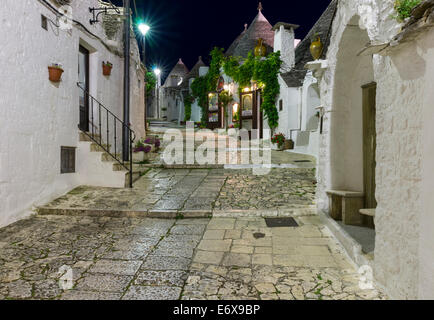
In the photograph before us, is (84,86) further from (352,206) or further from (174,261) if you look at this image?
(352,206)

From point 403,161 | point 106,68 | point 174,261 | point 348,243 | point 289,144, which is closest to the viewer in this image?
point 403,161

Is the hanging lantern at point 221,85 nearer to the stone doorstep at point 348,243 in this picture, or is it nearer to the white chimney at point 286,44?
the white chimney at point 286,44

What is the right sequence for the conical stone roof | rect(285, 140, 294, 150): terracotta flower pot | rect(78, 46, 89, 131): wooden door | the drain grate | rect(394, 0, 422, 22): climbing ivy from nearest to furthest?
rect(394, 0, 422, 22): climbing ivy
the drain grate
rect(78, 46, 89, 131): wooden door
rect(285, 140, 294, 150): terracotta flower pot
the conical stone roof

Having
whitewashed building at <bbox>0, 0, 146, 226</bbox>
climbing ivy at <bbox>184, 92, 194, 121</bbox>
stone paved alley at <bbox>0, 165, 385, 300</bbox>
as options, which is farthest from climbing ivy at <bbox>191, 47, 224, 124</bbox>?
stone paved alley at <bbox>0, 165, 385, 300</bbox>

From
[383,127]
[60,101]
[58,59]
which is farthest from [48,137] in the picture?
[383,127]

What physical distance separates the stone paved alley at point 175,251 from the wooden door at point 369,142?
797 millimetres

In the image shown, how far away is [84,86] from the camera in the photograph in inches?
293

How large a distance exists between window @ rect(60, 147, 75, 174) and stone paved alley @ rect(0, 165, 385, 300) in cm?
67

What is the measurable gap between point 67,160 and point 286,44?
12.1 m

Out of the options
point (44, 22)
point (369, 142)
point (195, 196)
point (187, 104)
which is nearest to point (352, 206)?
point (369, 142)

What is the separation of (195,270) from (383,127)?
2.26 meters

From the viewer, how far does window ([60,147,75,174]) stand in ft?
19.6

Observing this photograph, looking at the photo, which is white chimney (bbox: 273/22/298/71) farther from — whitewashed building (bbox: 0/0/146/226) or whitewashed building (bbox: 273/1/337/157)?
whitewashed building (bbox: 0/0/146/226)

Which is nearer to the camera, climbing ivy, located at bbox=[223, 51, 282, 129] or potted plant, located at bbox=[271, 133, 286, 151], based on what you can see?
potted plant, located at bbox=[271, 133, 286, 151]
